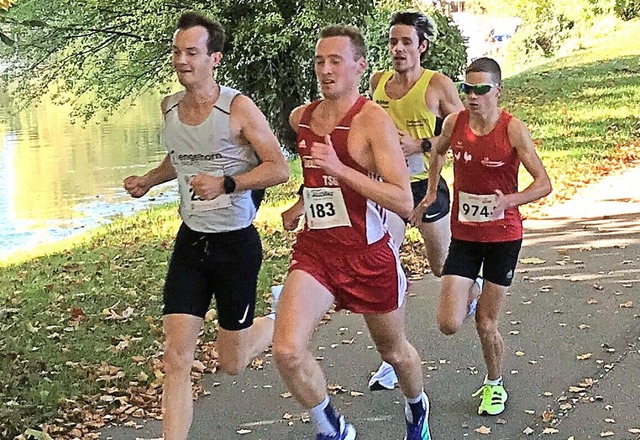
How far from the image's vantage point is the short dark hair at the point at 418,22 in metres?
5.86

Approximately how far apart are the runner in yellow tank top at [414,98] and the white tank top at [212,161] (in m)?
1.35

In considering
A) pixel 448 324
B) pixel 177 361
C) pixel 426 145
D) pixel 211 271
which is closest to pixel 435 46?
pixel 426 145

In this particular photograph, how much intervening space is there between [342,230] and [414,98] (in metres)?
1.79

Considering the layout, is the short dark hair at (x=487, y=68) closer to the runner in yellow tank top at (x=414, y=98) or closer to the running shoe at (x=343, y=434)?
the runner in yellow tank top at (x=414, y=98)

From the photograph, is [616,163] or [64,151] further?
[64,151]

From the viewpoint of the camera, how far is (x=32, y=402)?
18.9 ft

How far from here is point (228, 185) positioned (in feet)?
14.7

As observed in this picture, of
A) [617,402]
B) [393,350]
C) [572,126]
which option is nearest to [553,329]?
[617,402]

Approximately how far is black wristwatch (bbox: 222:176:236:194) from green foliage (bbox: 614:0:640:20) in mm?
36689

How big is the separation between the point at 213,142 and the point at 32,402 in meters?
2.19

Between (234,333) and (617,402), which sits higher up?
(234,333)

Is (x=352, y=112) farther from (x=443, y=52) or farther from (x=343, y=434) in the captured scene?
(x=443, y=52)

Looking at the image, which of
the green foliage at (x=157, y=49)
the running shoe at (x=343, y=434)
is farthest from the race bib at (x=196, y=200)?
the green foliage at (x=157, y=49)

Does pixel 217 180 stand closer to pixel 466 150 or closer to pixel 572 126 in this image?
pixel 466 150
